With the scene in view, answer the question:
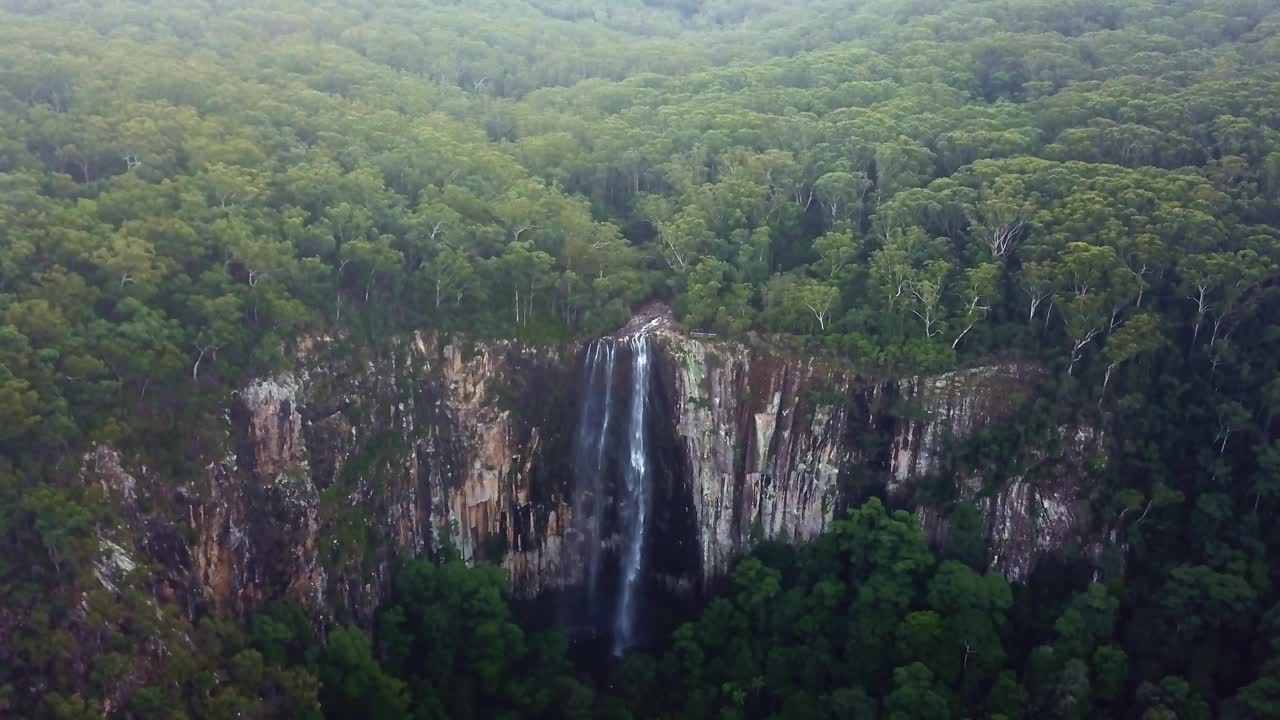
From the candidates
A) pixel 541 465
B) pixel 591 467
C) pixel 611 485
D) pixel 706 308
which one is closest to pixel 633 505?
pixel 611 485

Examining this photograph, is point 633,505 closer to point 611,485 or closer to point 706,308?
point 611,485

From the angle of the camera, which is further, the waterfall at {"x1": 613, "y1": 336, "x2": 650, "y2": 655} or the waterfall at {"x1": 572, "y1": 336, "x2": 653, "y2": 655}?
the waterfall at {"x1": 572, "y1": 336, "x2": 653, "y2": 655}

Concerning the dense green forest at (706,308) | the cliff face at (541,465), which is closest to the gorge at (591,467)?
the cliff face at (541,465)

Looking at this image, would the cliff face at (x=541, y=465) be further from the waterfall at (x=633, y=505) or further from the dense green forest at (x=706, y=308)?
the dense green forest at (x=706, y=308)

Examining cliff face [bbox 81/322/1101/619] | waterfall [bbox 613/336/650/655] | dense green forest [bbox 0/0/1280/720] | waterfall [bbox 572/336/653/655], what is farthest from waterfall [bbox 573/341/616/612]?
dense green forest [bbox 0/0/1280/720]

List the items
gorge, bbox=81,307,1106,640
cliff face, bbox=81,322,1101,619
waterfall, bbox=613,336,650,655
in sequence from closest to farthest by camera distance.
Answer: cliff face, bbox=81,322,1101,619
gorge, bbox=81,307,1106,640
waterfall, bbox=613,336,650,655

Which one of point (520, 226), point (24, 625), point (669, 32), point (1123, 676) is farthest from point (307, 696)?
point (669, 32)

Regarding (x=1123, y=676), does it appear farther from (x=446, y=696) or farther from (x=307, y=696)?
(x=307, y=696)

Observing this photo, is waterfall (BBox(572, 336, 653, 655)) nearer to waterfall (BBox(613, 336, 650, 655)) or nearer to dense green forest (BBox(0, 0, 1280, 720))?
waterfall (BBox(613, 336, 650, 655))

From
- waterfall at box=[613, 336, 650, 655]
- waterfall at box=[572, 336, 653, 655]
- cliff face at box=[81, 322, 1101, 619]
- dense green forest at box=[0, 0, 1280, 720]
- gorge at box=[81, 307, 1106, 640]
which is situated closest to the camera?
dense green forest at box=[0, 0, 1280, 720]
